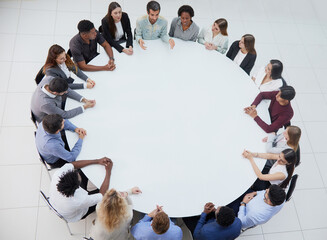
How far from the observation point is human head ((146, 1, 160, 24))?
340cm

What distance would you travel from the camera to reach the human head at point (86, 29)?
10.3 feet

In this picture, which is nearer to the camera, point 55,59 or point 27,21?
point 55,59

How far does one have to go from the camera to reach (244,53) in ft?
12.0

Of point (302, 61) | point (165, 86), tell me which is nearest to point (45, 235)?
point (165, 86)

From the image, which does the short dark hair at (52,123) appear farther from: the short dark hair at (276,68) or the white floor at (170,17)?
the short dark hair at (276,68)

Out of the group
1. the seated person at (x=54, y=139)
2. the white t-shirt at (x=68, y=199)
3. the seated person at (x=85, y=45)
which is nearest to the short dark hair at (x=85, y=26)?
the seated person at (x=85, y=45)

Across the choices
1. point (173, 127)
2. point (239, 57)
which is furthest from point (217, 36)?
point (173, 127)

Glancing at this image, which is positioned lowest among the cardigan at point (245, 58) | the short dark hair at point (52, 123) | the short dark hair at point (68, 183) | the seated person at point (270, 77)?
the short dark hair at point (68, 183)

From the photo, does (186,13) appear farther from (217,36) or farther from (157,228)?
(157,228)

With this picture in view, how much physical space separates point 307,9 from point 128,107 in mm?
4580

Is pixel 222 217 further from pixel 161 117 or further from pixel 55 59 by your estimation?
pixel 55 59

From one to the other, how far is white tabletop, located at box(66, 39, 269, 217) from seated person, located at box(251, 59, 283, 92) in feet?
0.54

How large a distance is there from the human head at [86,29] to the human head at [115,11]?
36cm

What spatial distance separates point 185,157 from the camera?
2797 millimetres
